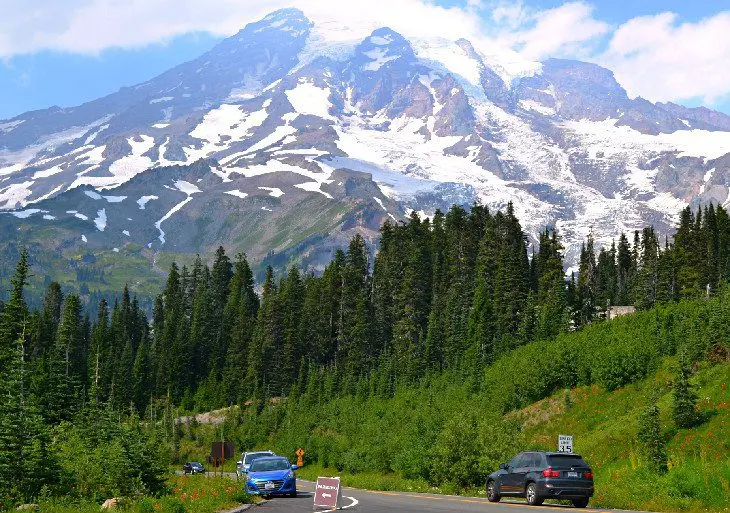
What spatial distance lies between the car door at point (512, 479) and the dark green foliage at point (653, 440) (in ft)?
18.9

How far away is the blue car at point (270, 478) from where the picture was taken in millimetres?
44219

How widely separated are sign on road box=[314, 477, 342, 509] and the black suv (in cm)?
737

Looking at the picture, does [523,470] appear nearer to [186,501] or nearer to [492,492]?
[492,492]

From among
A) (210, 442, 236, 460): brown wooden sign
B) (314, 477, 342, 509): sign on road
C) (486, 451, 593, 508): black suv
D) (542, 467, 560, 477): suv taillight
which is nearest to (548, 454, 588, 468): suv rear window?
(486, 451, 593, 508): black suv

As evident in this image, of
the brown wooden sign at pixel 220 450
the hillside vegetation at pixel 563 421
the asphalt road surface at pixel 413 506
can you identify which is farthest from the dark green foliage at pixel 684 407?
the brown wooden sign at pixel 220 450

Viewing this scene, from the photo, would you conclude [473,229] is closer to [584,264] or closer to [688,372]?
[584,264]

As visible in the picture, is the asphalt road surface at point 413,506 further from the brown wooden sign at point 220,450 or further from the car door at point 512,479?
the brown wooden sign at point 220,450

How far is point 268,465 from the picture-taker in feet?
152

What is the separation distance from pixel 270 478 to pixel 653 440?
1940 centimetres

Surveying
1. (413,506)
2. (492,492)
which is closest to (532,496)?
(492,492)

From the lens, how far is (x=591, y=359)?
79.9 metres

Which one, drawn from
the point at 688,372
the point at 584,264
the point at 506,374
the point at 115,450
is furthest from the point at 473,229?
the point at 115,450

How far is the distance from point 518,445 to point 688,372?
67.7 feet

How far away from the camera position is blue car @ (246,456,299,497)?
4422 cm
